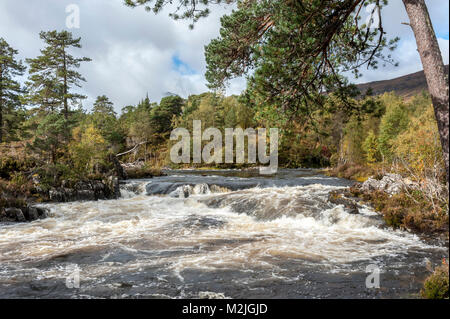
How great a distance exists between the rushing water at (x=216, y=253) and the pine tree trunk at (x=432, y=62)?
297 cm

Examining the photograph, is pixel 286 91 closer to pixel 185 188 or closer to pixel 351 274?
pixel 351 274

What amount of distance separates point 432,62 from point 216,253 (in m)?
6.16

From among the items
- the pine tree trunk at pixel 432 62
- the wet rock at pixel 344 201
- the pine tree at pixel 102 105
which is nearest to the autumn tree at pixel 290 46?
the pine tree trunk at pixel 432 62

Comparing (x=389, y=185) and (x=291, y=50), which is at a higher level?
(x=291, y=50)

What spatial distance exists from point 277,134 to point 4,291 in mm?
6545

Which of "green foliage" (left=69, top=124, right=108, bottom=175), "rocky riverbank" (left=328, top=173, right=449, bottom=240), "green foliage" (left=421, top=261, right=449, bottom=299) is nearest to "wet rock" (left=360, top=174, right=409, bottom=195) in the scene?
"rocky riverbank" (left=328, top=173, right=449, bottom=240)

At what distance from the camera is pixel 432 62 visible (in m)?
4.21

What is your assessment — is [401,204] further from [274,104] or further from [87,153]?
[87,153]

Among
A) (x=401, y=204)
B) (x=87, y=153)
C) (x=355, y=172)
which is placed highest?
(x=87, y=153)

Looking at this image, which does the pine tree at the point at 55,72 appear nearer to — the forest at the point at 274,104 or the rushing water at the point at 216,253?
the forest at the point at 274,104

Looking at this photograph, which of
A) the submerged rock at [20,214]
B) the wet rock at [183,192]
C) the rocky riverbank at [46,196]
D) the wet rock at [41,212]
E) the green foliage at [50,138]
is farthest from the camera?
the wet rock at [183,192]

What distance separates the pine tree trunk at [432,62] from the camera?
12.9 feet

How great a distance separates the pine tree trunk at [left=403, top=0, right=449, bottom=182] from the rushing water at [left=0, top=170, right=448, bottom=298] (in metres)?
2.97

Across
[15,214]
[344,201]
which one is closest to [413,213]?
[344,201]
